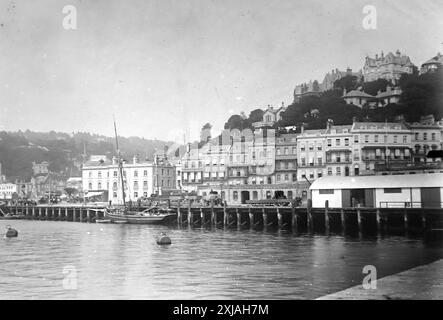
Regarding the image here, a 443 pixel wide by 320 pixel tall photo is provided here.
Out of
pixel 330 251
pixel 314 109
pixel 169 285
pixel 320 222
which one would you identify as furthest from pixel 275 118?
pixel 169 285

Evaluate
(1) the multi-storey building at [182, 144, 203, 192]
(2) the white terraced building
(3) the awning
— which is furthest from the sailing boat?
(3) the awning

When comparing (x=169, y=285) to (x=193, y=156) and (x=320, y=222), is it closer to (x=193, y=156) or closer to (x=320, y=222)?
(x=320, y=222)

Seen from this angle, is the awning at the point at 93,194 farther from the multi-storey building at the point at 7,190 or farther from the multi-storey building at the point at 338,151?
the multi-storey building at the point at 338,151

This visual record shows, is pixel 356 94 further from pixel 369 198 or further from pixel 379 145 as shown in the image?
pixel 369 198

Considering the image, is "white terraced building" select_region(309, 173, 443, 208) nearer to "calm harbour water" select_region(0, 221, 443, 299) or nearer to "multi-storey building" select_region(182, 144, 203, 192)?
"calm harbour water" select_region(0, 221, 443, 299)

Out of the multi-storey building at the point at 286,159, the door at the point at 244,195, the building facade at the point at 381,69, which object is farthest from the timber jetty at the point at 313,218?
the building facade at the point at 381,69
